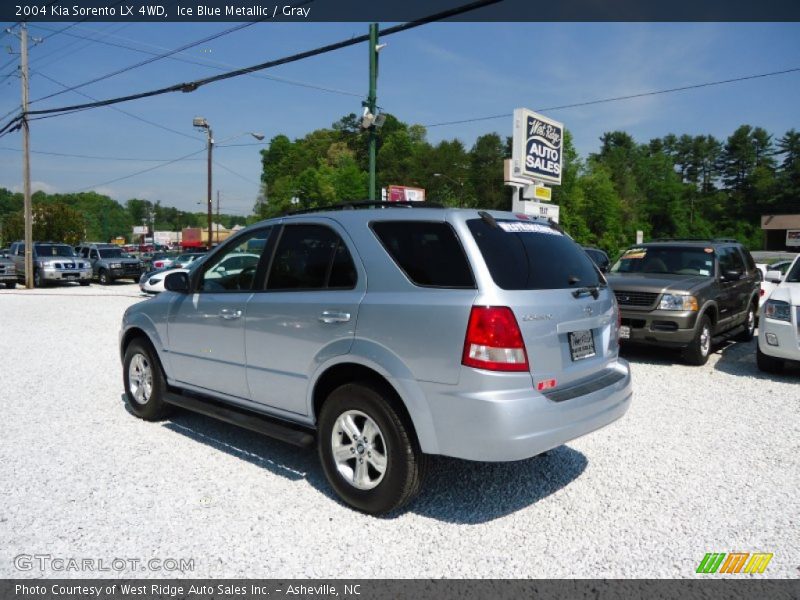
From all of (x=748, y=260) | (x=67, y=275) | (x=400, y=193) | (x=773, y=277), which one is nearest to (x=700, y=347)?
(x=773, y=277)

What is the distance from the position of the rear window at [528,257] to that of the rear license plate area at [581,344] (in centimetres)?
30

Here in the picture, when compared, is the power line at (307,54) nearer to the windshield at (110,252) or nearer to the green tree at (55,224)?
the windshield at (110,252)

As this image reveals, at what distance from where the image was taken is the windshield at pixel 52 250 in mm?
28188

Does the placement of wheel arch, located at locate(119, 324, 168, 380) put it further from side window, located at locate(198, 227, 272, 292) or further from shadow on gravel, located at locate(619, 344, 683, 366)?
shadow on gravel, located at locate(619, 344, 683, 366)

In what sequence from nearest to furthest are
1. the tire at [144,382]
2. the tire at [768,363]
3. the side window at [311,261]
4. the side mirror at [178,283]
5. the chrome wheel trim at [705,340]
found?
the side window at [311,261], the side mirror at [178,283], the tire at [144,382], the tire at [768,363], the chrome wheel trim at [705,340]

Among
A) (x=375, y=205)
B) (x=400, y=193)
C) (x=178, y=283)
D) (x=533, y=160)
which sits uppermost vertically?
(x=533, y=160)

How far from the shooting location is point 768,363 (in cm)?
798

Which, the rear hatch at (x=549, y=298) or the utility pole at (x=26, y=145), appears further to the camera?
the utility pole at (x=26, y=145)

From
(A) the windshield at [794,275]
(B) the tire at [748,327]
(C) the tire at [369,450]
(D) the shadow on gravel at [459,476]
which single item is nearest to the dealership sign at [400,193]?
(B) the tire at [748,327]

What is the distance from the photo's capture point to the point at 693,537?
348 centimetres

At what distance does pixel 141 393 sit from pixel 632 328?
21.3ft

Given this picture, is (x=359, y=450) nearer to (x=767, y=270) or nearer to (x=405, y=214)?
(x=405, y=214)

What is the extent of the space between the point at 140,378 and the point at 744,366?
795 centimetres

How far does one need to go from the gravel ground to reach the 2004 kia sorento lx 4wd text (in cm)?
42
